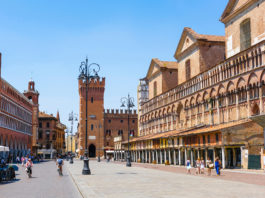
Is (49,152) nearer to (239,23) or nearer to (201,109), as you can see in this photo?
(201,109)

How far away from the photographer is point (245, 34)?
42594 millimetres

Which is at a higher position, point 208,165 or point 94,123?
point 94,123

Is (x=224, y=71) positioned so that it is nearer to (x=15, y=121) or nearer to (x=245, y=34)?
(x=245, y=34)

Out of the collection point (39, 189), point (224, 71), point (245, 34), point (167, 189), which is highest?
point (245, 34)

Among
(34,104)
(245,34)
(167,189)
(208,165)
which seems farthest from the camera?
(34,104)

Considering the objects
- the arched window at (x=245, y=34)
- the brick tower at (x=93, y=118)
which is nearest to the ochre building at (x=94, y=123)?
the brick tower at (x=93, y=118)

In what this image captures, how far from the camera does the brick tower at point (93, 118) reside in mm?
105062

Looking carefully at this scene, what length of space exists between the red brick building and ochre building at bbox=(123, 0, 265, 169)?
24.9 metres

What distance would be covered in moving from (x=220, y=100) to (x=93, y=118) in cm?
6661

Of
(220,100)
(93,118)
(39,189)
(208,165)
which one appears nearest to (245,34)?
(220,100)

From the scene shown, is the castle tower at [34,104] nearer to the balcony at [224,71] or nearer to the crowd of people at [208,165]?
the balcony at [224,71]

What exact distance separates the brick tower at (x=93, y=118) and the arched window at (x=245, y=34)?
220 ft

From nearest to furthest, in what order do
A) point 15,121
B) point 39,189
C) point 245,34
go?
point 39,189
point 245,34
point 15,121

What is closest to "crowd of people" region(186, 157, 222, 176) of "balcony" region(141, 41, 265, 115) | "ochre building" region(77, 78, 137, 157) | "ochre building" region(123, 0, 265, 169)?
"ochre building" region(123, 0, 265, 169)
